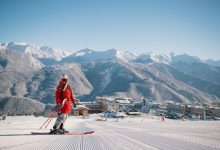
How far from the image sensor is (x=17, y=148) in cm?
659

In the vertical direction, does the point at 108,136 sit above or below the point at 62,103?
A: below

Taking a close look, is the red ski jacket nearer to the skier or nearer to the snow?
the skier


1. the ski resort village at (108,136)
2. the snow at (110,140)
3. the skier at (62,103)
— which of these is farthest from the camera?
the skier at (62,103)

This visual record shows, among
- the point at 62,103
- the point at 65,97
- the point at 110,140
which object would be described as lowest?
Result: the point at 110,140

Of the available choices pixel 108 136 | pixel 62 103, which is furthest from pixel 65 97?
pixel 108 136

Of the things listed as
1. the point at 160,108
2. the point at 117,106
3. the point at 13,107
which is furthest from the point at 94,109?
the point at 13,107

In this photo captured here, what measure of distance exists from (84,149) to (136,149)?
51.7 inches

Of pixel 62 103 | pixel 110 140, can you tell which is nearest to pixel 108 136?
pixel 110 140

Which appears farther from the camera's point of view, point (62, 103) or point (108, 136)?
point (62, 103)

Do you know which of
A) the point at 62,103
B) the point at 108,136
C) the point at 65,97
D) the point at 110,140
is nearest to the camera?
the point at 110,140

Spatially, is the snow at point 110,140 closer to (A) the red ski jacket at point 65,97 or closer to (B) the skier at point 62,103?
(B) the skier at point 62,103

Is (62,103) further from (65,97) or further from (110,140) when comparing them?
(110,140)

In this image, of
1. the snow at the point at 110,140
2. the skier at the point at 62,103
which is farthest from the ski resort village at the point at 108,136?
the skier at the point at 62,103

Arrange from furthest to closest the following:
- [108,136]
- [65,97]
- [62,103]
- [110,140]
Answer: [65,97]
[62,103]
[108,136]
[110,140]
